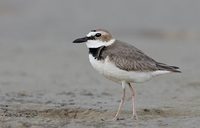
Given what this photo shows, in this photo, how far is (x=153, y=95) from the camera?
11938mm

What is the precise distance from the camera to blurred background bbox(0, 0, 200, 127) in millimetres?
11906

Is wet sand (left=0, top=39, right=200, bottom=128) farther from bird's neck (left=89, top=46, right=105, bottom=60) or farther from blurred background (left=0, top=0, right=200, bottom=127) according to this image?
bird's neck (left=89, top=46, right=105, bottom=60)

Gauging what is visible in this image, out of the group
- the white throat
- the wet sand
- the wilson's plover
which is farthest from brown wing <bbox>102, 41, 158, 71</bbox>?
the wet sand

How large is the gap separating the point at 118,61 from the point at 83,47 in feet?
26.8

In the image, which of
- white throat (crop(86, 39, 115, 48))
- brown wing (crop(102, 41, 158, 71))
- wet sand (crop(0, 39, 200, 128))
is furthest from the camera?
white throat (crop(86, 39, 115, 48))

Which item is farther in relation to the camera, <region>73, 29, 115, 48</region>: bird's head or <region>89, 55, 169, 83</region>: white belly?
<region>73, 29, 115, 48</region>: bird's head

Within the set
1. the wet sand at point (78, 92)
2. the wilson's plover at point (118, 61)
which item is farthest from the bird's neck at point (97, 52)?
the wet sand at point (78, 92)

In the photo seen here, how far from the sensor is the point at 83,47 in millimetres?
17734

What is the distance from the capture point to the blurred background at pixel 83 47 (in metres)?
11.9

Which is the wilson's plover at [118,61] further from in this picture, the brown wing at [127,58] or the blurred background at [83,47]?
the blurred background at [83,47]

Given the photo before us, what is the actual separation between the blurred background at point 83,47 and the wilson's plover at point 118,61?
1.15 metres

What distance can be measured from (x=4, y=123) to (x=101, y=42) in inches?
78.5

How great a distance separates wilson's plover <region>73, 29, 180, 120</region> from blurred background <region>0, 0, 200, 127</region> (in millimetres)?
1148

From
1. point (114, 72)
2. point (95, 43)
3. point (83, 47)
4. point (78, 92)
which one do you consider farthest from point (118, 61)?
point (83, 47)
